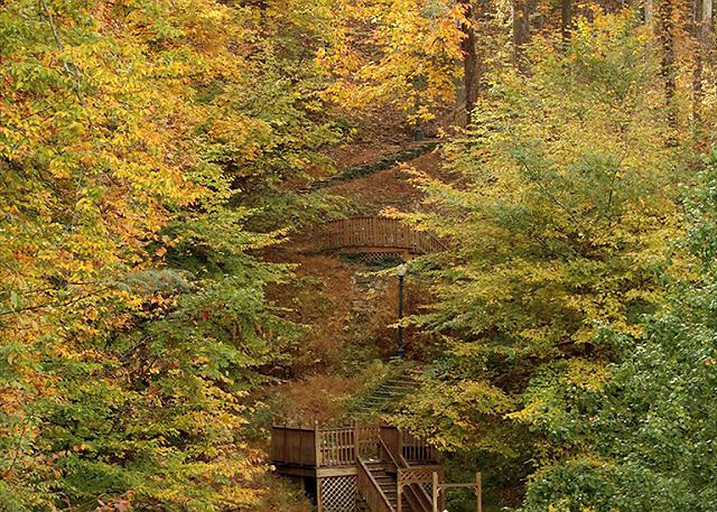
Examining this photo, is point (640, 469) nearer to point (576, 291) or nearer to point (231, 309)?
point (231, 309)

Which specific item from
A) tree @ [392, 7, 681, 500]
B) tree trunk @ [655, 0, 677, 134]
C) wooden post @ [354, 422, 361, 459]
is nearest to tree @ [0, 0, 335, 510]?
tree @ [392, 7, 681, 500]

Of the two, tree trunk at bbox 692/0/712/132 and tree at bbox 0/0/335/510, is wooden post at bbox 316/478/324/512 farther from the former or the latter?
tree trunk at bbox 692/0/712/132

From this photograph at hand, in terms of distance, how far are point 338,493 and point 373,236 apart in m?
9.61

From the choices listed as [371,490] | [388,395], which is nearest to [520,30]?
[388,395]

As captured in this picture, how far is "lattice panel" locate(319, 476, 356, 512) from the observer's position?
73.0ft

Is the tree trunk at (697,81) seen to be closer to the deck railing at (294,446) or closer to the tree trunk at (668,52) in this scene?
the tree trunk at (668,52)

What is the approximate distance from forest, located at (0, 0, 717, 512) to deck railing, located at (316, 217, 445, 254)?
7 centimetres

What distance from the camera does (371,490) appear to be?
70.1 ft

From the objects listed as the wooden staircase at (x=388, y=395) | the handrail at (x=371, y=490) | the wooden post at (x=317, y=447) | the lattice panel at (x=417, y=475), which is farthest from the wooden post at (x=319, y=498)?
the wooden staircase at (x=388, y=395)

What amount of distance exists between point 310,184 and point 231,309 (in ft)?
68.6

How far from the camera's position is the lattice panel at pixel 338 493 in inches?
876

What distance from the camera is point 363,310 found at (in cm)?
2914

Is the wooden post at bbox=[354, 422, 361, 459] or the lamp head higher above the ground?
the lamp head

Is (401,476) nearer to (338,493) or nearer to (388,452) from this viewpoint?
(388,452)
